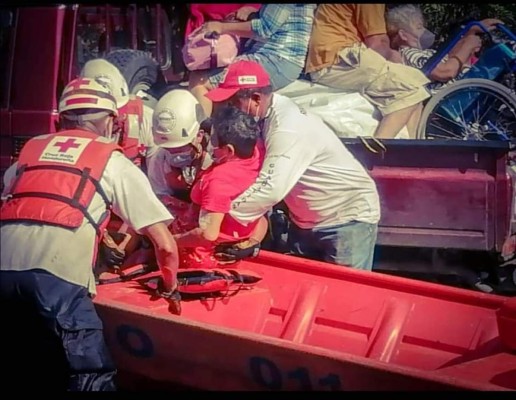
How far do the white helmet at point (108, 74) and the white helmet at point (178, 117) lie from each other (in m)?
0.16

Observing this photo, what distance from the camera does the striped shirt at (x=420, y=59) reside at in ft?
14.1

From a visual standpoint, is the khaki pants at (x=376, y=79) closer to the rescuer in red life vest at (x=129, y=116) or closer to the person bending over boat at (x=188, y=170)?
the person bending over boat at (x=188, y=170)

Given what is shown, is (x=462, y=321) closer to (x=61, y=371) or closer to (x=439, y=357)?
(x=439, y=357)

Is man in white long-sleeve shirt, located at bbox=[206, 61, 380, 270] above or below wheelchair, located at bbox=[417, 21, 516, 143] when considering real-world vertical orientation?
below

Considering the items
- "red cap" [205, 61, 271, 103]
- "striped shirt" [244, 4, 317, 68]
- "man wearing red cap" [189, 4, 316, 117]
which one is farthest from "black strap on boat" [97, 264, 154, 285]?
"striped shirt" [244, 4, 317, 68]

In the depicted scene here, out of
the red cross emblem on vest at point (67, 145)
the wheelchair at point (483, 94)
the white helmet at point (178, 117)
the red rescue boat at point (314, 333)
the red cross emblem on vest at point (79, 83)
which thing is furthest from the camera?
the white helmet at point (178, 117)

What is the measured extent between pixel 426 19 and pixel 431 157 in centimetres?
59

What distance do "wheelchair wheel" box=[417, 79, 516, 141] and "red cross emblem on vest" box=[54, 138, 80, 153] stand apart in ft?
5.03

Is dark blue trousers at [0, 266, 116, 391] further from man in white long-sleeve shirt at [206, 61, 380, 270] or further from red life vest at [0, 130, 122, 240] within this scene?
man in white long-sleeve shirt at [206, 61, 380, 270]

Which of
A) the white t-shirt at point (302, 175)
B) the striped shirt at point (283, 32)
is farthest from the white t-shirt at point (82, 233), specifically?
the striped shirt at point (283, 32)

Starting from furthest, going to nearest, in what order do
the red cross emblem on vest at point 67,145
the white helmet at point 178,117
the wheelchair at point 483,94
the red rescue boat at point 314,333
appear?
1. the white helmet at point 178,117
2. the wheelchair at point 483,94
3. the red cross emblem on vest at point 67,145
4. the red rescue boat at point 314,333

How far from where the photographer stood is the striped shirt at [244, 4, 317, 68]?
443 centimetres

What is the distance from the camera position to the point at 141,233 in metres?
4.26

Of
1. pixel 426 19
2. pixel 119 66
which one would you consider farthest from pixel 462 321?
pixel 119 66
